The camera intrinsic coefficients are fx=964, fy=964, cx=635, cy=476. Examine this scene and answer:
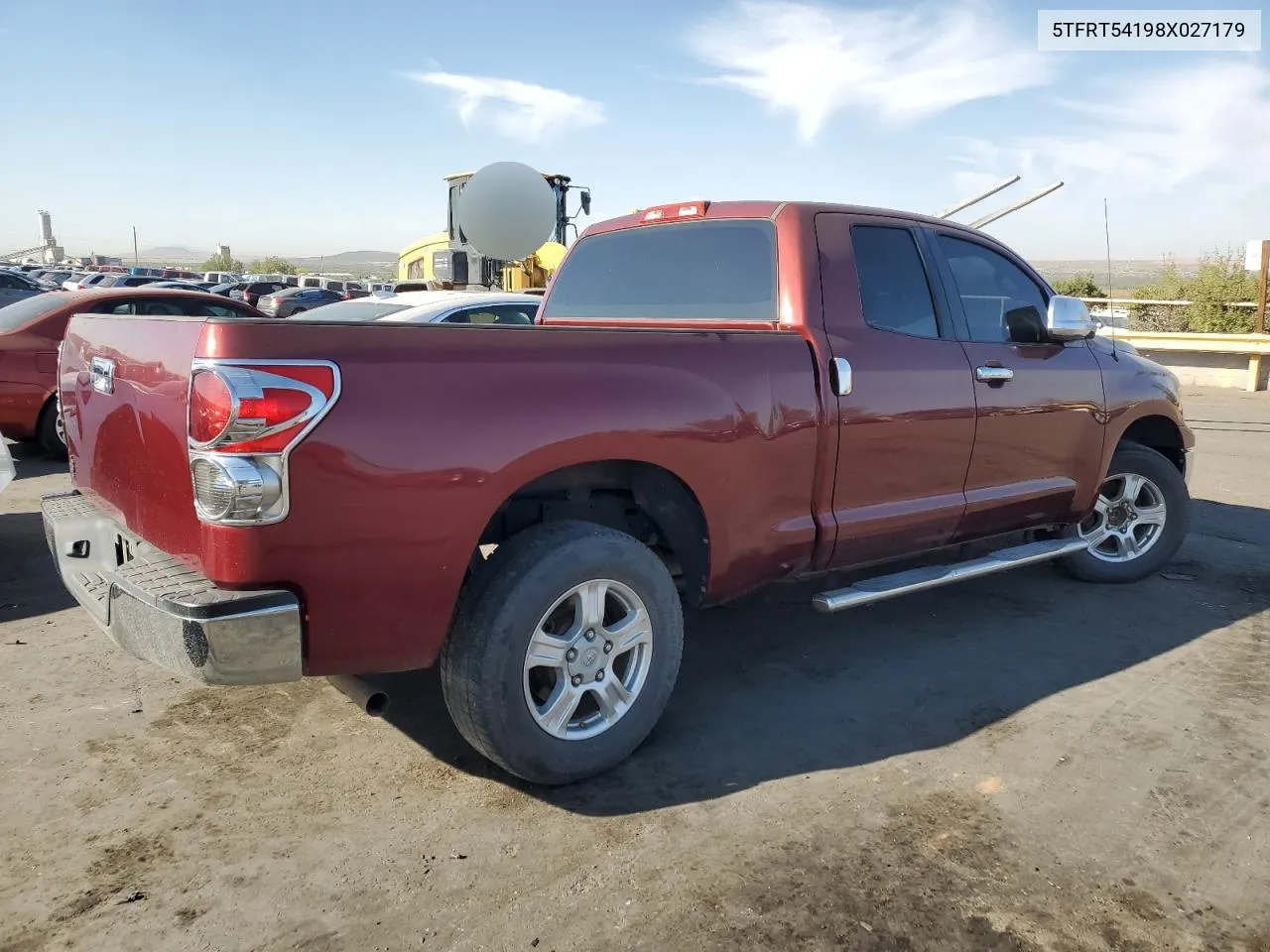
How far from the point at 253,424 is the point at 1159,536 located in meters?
4.91

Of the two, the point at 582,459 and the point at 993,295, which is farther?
the point at 993,295

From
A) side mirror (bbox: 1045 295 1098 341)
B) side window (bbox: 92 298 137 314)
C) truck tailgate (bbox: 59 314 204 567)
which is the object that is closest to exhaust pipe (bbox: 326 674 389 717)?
truck tailgate (bbox: 59 314 204 567)

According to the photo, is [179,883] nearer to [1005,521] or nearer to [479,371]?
[479,371]

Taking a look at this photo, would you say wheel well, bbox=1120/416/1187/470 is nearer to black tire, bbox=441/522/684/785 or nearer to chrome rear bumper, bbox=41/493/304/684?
black tire, bbox=441/522/684/785

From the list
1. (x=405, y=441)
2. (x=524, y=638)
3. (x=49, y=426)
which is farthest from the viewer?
(x=49, y=426)

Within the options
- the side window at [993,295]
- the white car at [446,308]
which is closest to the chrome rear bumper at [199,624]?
the side window at [993,295]

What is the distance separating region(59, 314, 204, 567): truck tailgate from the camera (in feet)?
8.54

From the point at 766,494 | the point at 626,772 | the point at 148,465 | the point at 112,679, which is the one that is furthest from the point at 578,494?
the point at 112,679

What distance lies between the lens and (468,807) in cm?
296

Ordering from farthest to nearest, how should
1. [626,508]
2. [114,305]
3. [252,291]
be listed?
[252,291]
[114,305]
[626,508]

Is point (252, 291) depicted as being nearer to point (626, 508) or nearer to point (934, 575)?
point (626, 508)

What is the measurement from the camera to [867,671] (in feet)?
13.4

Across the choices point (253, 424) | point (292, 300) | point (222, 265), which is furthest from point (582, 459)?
point (222, 265)

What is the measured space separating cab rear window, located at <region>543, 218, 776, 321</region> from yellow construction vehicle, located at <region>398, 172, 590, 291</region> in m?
9.98
